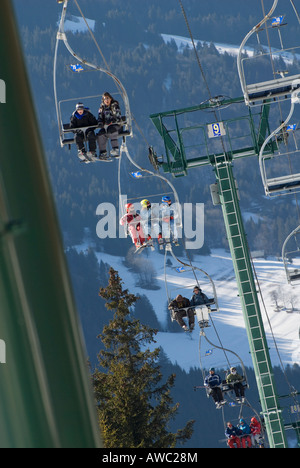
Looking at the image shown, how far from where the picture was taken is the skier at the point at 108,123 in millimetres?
18328

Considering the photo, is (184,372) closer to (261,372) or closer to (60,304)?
(261,372)

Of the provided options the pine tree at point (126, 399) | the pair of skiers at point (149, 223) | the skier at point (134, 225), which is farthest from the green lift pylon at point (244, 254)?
the pine tree at point (126, 399)

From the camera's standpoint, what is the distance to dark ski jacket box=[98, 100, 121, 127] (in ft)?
60.1

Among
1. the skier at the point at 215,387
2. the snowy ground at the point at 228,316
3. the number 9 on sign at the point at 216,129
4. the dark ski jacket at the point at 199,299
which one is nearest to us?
the number 9 on sign at the point at 216,129

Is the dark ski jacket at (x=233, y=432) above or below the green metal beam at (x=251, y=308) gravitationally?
below

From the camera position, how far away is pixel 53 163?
178 m

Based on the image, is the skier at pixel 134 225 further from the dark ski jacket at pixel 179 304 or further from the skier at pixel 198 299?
the dark ski jacket at pixel 179 304

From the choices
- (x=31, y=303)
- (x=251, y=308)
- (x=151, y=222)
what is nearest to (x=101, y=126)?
(x=151, y=222)

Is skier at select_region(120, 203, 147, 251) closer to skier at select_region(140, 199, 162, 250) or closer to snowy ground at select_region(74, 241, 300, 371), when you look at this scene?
skier at select_region(140, 199, 162, 250)

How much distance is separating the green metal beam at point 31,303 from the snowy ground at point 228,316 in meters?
134

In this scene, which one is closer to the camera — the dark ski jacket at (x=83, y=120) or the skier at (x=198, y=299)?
the dark ski jacket at (x=83, y=120)

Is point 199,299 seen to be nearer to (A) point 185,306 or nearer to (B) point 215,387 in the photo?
(A) point 185,306

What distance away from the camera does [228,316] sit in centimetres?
15725

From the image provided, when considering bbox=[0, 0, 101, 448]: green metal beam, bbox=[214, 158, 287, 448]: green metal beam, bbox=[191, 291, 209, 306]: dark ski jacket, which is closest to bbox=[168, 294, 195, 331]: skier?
bbox=[191, 291, 209, 306]: dark ski jacket
